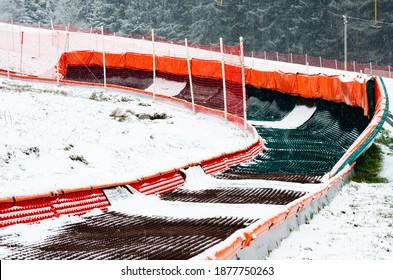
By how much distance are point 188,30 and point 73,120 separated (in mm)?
75472

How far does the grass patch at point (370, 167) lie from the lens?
1470cm

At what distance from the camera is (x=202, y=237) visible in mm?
8547

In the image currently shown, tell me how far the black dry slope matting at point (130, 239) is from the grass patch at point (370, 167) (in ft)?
18.8

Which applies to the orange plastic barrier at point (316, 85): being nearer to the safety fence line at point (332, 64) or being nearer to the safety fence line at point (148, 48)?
the safety fence line at point (148, 48)

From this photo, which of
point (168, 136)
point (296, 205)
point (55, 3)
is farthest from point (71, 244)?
point (55, 3)

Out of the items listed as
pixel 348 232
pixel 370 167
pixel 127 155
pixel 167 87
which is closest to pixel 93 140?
pixel 127 155

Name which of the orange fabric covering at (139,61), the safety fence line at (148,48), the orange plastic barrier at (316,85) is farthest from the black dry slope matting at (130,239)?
the orange fabric covering at (139,61)

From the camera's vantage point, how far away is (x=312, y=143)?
20.7 m

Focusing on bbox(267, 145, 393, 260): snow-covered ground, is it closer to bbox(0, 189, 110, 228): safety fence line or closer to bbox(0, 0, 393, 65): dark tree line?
bbox(0, 189, 110, 228): safety fence line

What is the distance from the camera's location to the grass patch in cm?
1470

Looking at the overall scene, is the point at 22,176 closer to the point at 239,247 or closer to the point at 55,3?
the point at 239,247

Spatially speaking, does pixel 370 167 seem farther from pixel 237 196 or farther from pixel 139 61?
pixel 139 61

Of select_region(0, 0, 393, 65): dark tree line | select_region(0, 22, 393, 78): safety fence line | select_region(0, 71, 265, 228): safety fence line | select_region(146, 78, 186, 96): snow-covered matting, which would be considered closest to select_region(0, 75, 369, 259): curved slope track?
select_region(0, 71, 265, 228): safety fence line

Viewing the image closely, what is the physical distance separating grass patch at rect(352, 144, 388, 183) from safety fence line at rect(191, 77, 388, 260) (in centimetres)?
36
